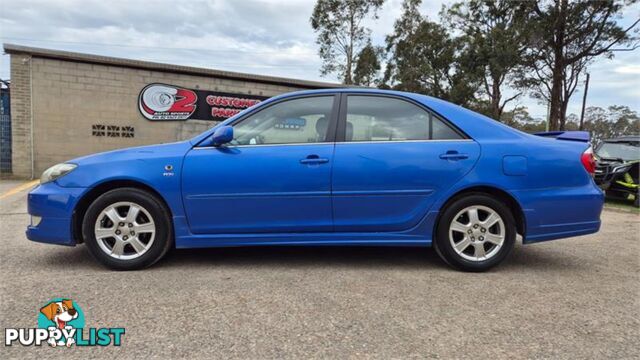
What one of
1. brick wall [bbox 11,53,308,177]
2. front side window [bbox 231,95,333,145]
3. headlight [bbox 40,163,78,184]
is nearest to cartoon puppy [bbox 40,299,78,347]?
headlight [bbox 40,163,78,184]

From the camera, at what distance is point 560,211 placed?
3594 millimetres

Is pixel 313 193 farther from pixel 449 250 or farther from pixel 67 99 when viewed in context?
pixel 67 99

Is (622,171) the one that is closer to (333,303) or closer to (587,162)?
(587,162)

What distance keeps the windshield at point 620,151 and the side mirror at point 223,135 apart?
33.1ft

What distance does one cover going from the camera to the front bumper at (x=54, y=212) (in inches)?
135

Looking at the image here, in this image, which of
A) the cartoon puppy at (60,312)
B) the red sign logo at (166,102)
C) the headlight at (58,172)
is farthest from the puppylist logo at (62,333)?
the red sign logo at (166,102)

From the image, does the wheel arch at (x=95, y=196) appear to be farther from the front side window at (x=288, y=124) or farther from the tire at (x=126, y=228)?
the front side window at (x=288, y=124)

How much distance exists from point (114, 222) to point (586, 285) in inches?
150

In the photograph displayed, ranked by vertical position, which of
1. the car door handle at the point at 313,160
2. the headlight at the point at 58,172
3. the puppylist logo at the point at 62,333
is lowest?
the puppylist logo at the point at 62,333

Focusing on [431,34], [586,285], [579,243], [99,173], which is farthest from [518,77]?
[99,173]

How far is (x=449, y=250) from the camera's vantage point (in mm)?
3564

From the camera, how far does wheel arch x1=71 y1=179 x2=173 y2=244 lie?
11.4 ft

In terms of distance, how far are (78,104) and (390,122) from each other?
11115mm

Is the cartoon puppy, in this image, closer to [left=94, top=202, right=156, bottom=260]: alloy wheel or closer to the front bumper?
[left=94, top=202, right=156, bottom=260]: alloy wheel
